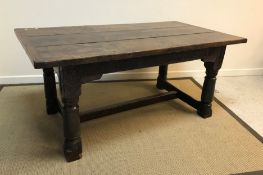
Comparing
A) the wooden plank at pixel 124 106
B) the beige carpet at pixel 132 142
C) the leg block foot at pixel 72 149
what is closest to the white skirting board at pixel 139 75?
the beige carpet at pixel 132 142

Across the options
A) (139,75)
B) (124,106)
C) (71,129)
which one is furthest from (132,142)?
(139,75)

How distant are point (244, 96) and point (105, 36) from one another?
1.48m

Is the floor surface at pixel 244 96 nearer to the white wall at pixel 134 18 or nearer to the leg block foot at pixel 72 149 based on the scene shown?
the white wall at pixel 134 18

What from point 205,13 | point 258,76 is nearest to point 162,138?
point 205,13

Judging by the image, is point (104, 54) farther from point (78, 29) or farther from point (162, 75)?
point (162, 75)

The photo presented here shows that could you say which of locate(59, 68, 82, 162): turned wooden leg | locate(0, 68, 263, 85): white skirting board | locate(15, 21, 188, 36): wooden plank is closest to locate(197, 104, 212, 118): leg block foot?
locate(15, 21, 188, 36): wooden plank

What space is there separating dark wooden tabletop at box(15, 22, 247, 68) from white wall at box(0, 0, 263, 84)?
465 millimetres

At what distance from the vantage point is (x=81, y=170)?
54.6 inches

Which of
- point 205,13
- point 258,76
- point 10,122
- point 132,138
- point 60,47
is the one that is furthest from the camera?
point 258,76

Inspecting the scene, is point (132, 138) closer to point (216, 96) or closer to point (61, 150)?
point (61, 150)

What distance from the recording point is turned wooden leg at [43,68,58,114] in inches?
67.3

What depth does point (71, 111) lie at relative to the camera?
136 cm

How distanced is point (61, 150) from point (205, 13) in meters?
1.85

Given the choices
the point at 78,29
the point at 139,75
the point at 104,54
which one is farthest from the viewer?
the point at 139,75
